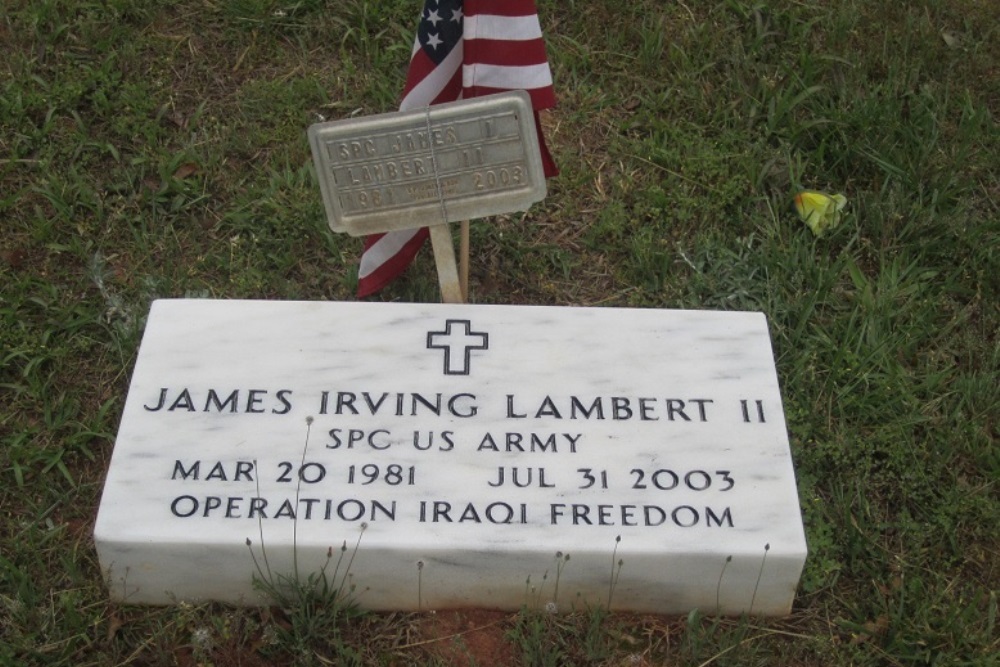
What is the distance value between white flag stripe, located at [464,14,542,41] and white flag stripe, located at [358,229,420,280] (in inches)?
25.9

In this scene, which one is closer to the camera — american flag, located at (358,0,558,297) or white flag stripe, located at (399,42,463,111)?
american flag, located at (358,0,558,297)

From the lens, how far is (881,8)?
4422mm

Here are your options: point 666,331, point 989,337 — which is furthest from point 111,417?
point 989,337

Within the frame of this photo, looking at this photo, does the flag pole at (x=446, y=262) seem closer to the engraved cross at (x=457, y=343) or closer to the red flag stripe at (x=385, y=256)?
the engraved cross at (x=457, y=343)

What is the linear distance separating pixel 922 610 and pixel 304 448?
5.24 feet

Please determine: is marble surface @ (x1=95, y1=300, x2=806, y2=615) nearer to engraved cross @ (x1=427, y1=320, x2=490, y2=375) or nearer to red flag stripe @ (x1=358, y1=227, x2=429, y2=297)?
engraved cross @ (x1=427, y1=320, x2=490, y2=375)

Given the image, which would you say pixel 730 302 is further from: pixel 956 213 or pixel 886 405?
pixel 956 213

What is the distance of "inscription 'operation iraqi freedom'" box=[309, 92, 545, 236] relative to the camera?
288 centimetres

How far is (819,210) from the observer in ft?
12.5

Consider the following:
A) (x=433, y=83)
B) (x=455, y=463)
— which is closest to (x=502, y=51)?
(x=433, y=83)

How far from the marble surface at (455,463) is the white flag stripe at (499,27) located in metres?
0.74

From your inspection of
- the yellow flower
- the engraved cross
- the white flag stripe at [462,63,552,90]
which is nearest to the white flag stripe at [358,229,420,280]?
the engraved cross

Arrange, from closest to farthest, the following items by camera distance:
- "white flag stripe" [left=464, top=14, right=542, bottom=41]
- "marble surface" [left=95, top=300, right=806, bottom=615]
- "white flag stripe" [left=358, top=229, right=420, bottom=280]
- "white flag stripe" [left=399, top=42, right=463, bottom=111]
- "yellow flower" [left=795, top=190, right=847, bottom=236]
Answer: "marble surface" [left=95, top=300, right=806, bottom=615]
"white flag stripe" [left=464, top=14, right=542, bottom=41]
"white flag stripe" [left=399, top=42, right=463, bottom=111]
"white flag stripe" [left=358, top=229, right=420, bottom=280]
"yellow flower" [left=795, top=190, right=847, bottom=236]

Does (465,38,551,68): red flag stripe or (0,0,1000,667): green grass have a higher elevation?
(465,38,551,68): red flag stripe
